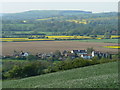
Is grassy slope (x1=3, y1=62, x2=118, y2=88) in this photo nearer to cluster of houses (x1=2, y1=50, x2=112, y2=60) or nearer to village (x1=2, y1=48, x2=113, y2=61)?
village (x1=2, y1=48, x2=113, y2=61)

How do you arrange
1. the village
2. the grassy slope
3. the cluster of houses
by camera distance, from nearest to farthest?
the grassy slope < the village < the cluster of houses

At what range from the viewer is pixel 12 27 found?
9475 centimetres

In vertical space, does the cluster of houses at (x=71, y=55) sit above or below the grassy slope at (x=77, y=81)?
below

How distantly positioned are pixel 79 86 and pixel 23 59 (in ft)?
96.5

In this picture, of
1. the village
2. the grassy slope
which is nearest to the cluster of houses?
the village

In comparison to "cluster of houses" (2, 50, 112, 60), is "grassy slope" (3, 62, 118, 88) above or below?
above

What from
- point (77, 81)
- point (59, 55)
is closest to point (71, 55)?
point (59, 55)

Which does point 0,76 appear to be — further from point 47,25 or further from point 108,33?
point 47,25

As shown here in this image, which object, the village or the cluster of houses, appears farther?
the cluster of houses

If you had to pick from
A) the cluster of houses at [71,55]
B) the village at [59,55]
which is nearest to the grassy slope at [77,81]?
the village at [59,55]

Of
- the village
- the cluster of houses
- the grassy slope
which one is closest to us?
the grassy slope

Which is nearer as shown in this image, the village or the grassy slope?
the grassy slope

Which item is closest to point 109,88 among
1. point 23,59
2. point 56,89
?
point 56,89

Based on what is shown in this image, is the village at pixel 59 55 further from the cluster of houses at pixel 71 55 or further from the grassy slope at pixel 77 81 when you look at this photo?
the grassy slope at pixel 77 81
